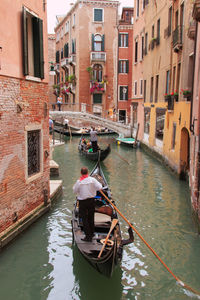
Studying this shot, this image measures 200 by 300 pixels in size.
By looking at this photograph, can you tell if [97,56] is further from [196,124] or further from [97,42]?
[196,124]

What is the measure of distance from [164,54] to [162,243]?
8817 millimetres

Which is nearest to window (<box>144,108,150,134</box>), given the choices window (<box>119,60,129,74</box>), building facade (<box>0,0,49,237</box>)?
window (<box>119,60,129,74</box>)

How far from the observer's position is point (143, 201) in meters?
7.73

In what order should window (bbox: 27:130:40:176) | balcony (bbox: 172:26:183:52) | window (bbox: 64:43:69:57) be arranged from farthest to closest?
window (bbox: 64:43:69:57), balcony (bbox: 172:26:183:52), window (bbox: 27:130:40:176)

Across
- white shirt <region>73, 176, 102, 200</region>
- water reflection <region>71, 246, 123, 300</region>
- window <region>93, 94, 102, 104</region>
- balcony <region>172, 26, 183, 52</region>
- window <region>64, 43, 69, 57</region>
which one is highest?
window <region>64, 43, 69, 57</region>

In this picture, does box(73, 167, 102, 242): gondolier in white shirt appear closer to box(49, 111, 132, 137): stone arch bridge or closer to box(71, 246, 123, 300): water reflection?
box(71, 246, 123, 300): water reflection

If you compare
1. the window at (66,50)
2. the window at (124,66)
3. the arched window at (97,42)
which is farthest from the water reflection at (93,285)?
the window at (66,50)

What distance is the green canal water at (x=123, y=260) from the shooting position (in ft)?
13.3

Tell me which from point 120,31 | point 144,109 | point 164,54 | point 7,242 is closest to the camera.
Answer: point 7,242

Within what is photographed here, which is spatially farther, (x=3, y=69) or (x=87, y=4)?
(x=87, y=4)

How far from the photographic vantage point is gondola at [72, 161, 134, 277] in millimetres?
3695

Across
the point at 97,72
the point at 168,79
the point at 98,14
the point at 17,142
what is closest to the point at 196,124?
the point at 17,142

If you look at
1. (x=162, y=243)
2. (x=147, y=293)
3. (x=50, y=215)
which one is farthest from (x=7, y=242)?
(x=162, y=243)

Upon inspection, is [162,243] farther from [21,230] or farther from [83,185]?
[21,230]
